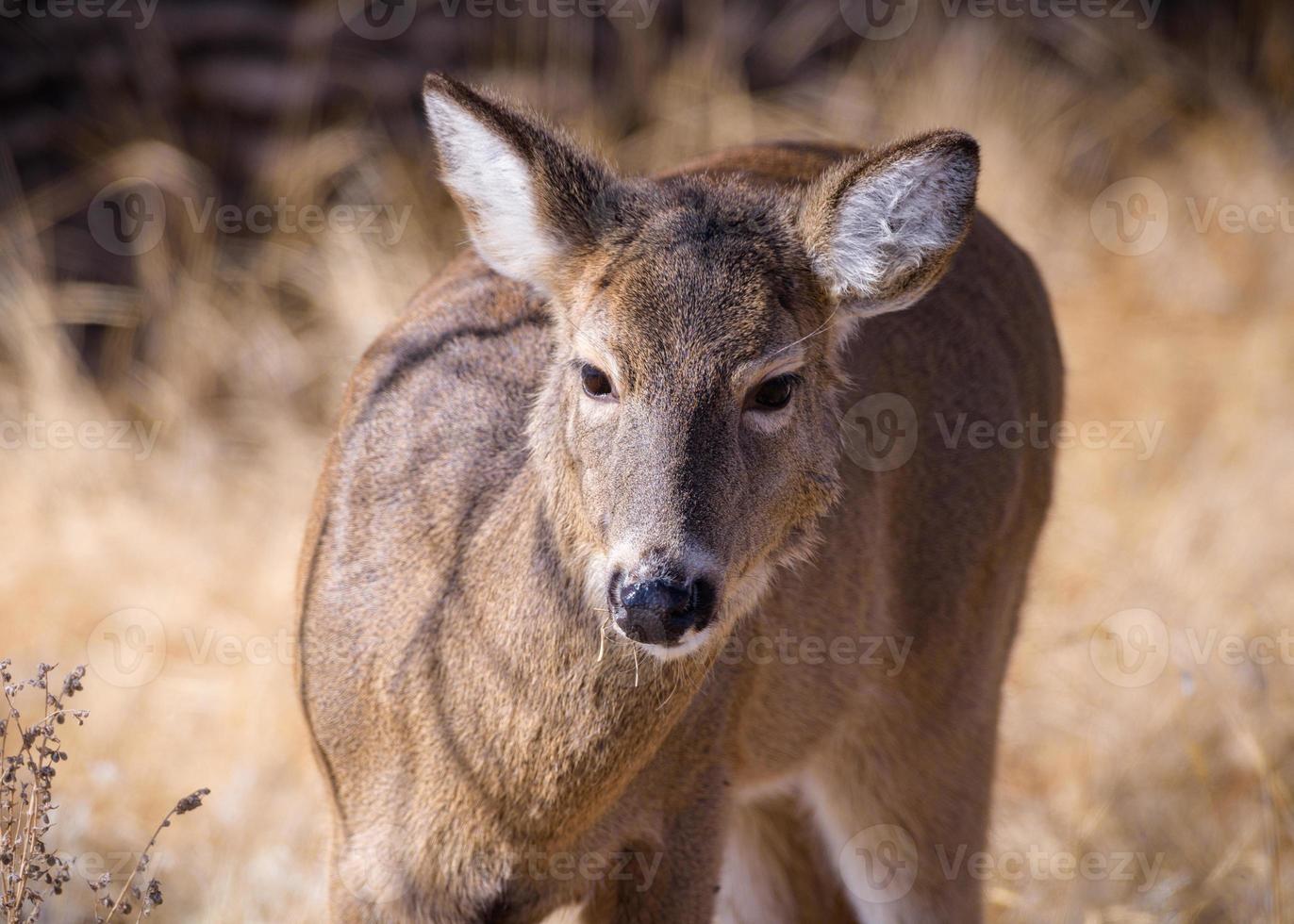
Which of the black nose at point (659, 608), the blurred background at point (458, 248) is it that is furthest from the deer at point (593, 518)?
the blurred background at point (458, 248)

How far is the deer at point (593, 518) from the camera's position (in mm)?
3283

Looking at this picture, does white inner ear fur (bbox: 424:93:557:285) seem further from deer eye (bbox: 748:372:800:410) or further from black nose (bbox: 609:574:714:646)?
black nose (bbox: 609:574:714:646)

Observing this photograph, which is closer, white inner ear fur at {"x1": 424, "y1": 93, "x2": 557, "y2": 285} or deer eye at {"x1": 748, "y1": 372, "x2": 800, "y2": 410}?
deer eye at {"x1": 748, "y1": 372, "x2": 800, "y2": 410}

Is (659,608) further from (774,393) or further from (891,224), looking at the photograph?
(891,224)

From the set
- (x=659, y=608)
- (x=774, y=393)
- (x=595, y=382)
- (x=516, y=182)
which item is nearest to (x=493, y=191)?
(x=516, y=182)

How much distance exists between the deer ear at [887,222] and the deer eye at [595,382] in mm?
595

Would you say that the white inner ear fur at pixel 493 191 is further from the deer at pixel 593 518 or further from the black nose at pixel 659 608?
the black nose at pixel 659 608

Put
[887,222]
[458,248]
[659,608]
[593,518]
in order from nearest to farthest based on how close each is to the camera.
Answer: [659,608] < [593,518] < [887,222] < [458,248]

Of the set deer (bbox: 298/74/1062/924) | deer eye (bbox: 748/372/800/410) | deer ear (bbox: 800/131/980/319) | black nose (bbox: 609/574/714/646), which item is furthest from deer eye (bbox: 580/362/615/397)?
deer ear (bbox: 800/131/980/319)

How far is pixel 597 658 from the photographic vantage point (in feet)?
11.2

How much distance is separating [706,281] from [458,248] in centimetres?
393

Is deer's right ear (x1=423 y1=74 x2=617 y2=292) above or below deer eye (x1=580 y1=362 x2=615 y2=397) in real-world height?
above

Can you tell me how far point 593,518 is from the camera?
3.33m

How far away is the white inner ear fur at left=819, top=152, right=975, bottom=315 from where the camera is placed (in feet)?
11.6
